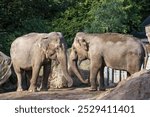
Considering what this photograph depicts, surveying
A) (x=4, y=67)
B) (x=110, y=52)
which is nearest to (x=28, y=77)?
(x=4, y=67)

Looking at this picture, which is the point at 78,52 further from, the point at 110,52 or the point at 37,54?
the point at 37,54

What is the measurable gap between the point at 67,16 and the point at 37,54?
12.7 metres

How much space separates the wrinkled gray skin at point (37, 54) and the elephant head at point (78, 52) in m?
0.40

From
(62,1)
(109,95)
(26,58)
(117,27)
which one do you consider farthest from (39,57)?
(117,27)

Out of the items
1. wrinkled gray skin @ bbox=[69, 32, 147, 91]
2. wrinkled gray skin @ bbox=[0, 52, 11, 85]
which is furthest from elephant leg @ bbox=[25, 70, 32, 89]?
wrinkled gray skin @ bbox=[69, 32, 147, 91]

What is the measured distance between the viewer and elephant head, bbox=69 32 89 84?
29.1 ft

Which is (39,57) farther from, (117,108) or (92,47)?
(117,108)

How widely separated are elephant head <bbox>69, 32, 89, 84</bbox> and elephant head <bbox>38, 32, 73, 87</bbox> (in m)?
0.46

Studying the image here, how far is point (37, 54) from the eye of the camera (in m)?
8.77

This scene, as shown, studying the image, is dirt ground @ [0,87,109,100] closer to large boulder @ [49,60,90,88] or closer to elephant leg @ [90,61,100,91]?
elephant leg @ [90,61,100,91]

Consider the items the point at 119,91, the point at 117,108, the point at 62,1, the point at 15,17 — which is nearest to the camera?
the point at 117,108

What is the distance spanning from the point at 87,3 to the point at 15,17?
33.4ft

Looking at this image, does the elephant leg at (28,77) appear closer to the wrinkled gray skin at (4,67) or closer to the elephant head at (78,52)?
the wrinkled gray skin at (4,67)

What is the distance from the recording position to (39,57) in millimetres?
8758
